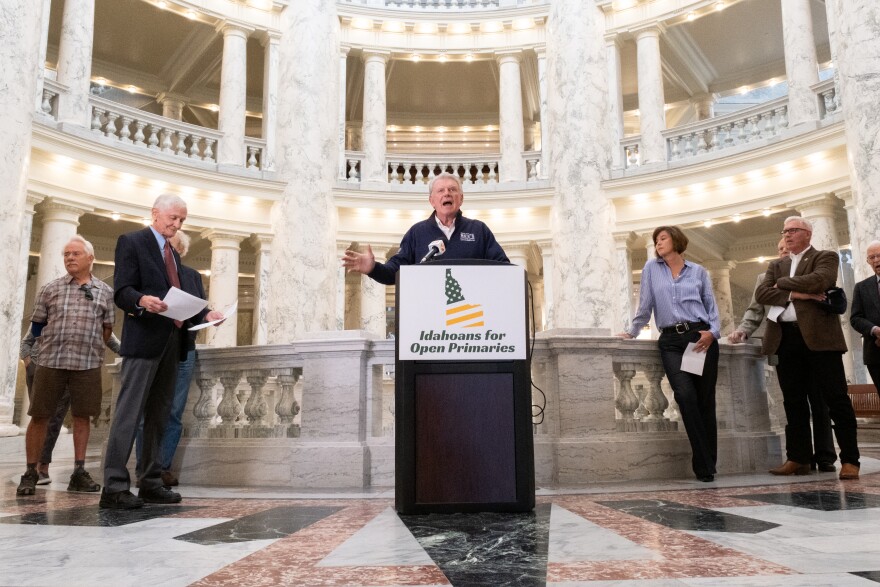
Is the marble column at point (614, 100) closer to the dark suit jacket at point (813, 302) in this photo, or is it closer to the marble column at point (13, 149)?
the dark suit jacket at point (813, 302)

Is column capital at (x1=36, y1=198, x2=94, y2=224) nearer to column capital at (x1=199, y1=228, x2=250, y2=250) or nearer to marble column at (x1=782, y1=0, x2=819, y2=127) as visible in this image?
column capital at (x1=199, y1=228, x2=250, y2=250)

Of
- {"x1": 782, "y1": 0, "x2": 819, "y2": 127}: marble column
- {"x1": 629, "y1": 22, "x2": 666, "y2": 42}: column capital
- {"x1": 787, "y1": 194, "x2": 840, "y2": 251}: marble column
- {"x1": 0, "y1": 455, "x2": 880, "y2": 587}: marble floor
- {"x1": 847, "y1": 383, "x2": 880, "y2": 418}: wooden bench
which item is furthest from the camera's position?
{"x1": 629, "y1": 22, "x2": 666, "y2": 42}: column capital

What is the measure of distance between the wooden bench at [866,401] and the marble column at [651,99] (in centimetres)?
627

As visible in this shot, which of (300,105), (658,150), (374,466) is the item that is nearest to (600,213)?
(658,150)

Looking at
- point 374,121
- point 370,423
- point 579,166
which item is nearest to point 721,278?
point 579,166

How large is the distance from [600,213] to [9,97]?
1038 cm

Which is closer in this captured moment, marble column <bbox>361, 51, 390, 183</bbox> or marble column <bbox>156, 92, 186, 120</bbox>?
marble column <bbox>361, 51, 390, 183</bbox>

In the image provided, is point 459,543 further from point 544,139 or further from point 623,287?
point 544,139

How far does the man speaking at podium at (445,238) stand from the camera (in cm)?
364

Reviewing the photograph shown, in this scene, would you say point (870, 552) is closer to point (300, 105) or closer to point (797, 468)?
point (797, 468)

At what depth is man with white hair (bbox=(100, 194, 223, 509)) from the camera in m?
3.61

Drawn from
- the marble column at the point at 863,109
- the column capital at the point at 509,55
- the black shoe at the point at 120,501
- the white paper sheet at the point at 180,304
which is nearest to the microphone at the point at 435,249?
the white paper sheet at the point at 180,304

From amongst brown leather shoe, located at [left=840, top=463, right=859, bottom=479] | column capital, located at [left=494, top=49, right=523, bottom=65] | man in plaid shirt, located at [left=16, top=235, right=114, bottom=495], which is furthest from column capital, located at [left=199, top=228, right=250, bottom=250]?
brown leather shoe, located at [left=840, top=463, right=859, bottom=479]

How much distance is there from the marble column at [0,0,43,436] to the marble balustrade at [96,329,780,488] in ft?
17.1
